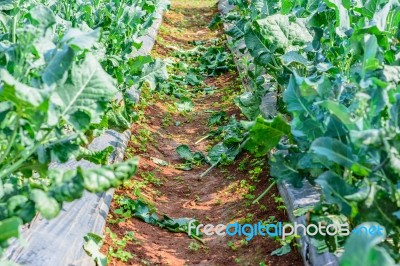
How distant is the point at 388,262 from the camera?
66.9 inches

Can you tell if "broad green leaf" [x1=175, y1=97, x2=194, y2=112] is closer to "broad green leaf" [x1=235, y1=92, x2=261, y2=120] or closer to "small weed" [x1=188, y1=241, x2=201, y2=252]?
"broad green leaf" [x1=235, y1=92, x2=261, y2=120]

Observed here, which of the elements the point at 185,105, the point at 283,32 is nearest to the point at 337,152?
the point at 283,32

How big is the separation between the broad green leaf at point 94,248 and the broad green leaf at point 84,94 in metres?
0.87

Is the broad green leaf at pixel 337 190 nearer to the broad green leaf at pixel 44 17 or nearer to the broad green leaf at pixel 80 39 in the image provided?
the broad green leaf at pixel 80 39

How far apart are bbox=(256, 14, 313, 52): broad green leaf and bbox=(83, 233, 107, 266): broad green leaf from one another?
2.00 m

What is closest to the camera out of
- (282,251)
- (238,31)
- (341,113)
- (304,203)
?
(341,113)

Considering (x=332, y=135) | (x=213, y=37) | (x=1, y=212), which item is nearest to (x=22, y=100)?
(x=1, y=212)

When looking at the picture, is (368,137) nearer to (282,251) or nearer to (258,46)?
(282,251)

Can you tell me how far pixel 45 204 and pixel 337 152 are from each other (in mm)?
1159

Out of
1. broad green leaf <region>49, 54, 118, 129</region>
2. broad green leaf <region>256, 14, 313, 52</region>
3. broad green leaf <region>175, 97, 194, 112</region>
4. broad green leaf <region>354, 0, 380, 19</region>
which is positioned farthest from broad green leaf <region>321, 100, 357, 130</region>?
broad green leaf <region>175, 97, 194, 112</region>

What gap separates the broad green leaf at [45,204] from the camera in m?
2.47

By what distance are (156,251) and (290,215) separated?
0.82 metres

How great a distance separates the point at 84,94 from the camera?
114 inches

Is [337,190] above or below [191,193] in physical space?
above
